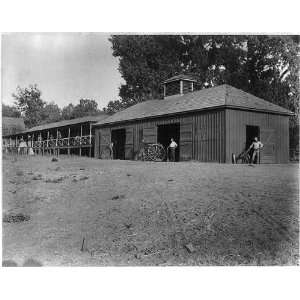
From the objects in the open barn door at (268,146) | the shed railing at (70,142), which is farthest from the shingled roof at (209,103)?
the shed railing at (70,142)

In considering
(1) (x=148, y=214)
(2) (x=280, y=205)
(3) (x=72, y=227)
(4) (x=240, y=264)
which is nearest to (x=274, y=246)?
(4) (x=240, y=264)

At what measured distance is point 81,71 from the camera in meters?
9.62

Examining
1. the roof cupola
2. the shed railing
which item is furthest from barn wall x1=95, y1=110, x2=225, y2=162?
the shed railing

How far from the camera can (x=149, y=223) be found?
8.34 meters

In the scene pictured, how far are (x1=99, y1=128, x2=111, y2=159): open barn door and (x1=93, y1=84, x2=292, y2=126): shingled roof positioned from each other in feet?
7.64

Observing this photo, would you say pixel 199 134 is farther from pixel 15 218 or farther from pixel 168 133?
pixel 15 218

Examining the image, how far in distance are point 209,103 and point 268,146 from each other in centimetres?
403

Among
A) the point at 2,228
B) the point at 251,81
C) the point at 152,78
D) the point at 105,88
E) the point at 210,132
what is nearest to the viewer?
the point at 2,228

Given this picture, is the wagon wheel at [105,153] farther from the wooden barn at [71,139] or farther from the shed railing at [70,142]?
the shed railing at [70,142]

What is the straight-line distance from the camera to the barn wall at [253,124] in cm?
1908

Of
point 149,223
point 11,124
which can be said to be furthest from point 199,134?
point 149,223

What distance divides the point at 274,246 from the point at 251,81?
2296 centimetres

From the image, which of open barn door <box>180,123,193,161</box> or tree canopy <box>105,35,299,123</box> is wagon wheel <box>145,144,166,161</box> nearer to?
open barn door <box>180,123,193,161</box>

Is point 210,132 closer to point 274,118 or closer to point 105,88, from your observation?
point 274,118
